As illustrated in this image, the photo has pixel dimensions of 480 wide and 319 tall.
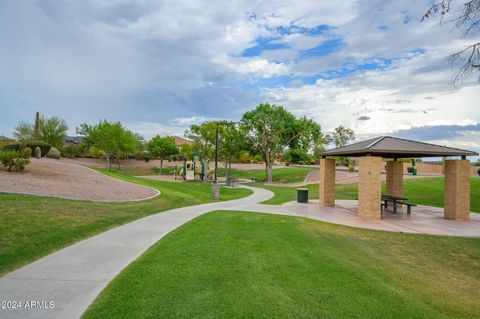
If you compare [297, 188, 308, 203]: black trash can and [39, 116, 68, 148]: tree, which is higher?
[39, 116, 68, 148]: tree

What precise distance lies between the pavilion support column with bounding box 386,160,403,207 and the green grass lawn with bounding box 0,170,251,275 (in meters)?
13.8

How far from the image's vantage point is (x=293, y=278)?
17.0 feet

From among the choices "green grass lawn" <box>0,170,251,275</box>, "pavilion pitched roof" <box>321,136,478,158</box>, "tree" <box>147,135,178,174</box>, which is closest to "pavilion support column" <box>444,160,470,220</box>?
"pavilion pitched roof" <box>321,136,478,158</box>

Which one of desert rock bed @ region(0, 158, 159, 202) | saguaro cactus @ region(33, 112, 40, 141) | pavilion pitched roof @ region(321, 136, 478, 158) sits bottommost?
desert rock bed @ region(0, 158, 159, 202)

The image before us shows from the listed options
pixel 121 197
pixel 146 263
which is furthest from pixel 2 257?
pixel 121 197

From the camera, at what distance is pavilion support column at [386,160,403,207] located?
57.3ft

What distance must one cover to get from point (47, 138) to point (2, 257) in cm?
4975

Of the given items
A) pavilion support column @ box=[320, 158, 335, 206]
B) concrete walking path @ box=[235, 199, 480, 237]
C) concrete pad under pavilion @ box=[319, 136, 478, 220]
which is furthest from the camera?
pavilion support column @ box=[320, 158, 335, 206]

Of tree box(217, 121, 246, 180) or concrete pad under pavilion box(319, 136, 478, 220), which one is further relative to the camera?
tree box(217, 121, 246, 180)

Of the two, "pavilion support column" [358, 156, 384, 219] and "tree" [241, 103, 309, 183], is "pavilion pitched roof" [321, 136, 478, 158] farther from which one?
"tree" [241, 103, 309, 183]

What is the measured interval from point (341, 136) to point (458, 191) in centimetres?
5312

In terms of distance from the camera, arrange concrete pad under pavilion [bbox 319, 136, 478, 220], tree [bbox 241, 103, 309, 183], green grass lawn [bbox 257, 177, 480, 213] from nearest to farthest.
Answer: concrete pad under pavilion [bbox 319, 136, 478, 220]
green grass lawn [bbox 257, 177, 480, 213]
tree [bbox 241, 103, 309, 183]

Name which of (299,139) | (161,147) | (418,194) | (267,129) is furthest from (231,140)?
(418,194)

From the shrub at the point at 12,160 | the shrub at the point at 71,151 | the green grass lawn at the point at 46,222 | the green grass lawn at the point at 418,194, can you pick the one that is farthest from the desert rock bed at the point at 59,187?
the shrub at the point at 71,151
